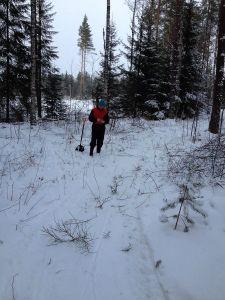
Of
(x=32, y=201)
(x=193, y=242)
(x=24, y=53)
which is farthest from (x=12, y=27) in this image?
(x=193, y=242)

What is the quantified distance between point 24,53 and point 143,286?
678 inches

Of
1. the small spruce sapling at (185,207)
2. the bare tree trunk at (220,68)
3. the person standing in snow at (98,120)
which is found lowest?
the small spruce sapling at (185,207)

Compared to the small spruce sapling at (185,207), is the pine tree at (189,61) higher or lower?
higher

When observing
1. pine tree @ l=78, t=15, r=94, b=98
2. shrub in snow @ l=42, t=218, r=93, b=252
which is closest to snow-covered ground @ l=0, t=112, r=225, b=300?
shrub in snow @ l=42, t=218, r=93, b=252

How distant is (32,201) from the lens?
Result: 18.5ft

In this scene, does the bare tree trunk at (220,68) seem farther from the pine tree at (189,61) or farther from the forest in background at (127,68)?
the pine tree at (189,61)

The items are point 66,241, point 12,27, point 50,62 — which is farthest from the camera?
point 50,62

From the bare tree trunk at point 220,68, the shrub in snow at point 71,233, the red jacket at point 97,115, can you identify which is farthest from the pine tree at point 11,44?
the shrub in snow at point 71,233

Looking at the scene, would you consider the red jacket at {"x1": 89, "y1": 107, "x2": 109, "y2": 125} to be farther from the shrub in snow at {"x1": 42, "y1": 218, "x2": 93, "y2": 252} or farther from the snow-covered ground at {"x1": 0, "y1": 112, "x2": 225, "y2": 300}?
the shrub in snow at {"x1": 42, "y1": 218, "x2": 93, "y2": 252}

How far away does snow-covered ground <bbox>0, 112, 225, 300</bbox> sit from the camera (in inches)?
135

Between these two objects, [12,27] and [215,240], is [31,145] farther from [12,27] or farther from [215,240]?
[12,27]

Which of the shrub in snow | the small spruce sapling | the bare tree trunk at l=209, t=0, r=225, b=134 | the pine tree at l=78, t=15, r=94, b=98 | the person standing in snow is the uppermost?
the pine tree at l=78, t=15, r=94, b=98

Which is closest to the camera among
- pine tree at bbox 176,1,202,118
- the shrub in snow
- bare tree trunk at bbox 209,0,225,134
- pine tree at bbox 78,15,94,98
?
the shrub in snow

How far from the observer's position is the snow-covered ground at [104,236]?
135 inches
